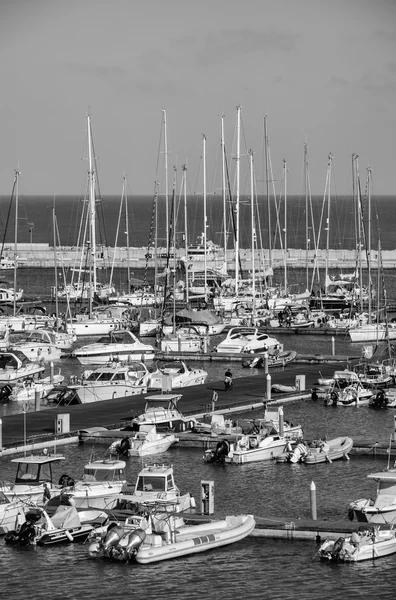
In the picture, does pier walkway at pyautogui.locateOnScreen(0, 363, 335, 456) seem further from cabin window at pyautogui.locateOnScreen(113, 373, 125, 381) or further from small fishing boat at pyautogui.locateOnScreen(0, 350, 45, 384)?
small fishing boat at pyautogui.locateOnScreen(0, 350, 45, 384)

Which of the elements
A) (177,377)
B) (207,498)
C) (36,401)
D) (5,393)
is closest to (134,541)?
(207,498)

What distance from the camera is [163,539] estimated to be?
1401 inches

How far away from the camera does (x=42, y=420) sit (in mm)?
53625

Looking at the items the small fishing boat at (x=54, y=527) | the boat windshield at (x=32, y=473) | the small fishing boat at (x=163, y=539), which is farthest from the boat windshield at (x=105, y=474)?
the small fishing boat at (x=163, y=539)

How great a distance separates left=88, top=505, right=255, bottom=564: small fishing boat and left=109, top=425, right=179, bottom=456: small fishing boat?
10732mm

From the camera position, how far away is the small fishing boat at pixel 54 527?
36.4 metres

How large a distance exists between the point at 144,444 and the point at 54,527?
37.4 ft

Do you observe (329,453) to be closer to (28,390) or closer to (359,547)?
(359,547)

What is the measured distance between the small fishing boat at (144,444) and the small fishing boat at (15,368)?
17.7 metres

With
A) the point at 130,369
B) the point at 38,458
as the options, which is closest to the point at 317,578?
the point at 38,458

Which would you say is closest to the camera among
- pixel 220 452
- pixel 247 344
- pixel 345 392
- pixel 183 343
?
pixel 220 452

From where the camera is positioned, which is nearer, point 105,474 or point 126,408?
point 105,474

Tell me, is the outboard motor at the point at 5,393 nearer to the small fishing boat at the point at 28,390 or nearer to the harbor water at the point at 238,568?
the small fishing boat at the point at 28,390

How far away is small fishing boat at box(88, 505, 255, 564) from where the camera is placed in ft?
115
